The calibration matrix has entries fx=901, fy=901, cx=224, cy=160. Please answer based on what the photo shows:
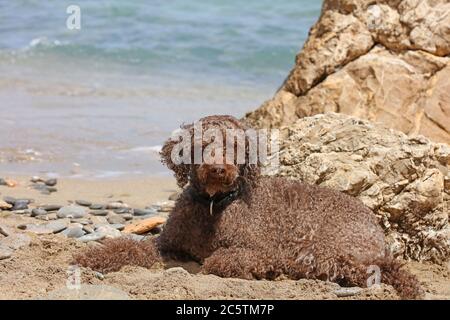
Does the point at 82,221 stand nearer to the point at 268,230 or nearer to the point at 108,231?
the point at 108,231

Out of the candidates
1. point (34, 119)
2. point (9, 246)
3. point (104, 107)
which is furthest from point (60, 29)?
point (9, 246)

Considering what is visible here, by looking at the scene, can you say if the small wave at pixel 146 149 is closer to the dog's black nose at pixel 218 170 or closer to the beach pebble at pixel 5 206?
the beach pebble at pixel 5 206

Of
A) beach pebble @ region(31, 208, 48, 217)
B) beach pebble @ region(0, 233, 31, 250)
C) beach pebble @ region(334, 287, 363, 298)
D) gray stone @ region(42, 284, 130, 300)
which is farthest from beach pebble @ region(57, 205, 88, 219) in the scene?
beach pebble @ region(334, 287, 363, 298)

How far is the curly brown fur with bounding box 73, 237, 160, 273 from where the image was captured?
600cm

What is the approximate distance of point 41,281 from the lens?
5523mm

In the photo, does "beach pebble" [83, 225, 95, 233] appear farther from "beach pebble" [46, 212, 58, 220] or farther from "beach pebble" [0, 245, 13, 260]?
"beach pebble" [0, 245, 13, 260]

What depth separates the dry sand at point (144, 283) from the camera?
207 inches

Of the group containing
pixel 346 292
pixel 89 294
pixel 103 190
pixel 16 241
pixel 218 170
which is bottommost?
pixel 103 190

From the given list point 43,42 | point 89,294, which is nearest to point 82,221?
point 89,294

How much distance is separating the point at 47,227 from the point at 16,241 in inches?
27.4

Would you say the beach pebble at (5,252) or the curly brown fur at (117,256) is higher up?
the curly brown fur at (117,256)

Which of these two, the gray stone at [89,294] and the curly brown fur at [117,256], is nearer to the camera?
the gray stone at [89,294]

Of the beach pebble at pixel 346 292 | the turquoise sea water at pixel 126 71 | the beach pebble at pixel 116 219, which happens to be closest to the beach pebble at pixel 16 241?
the beach pebble at pixel 116 219

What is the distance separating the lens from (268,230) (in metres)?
6.04
